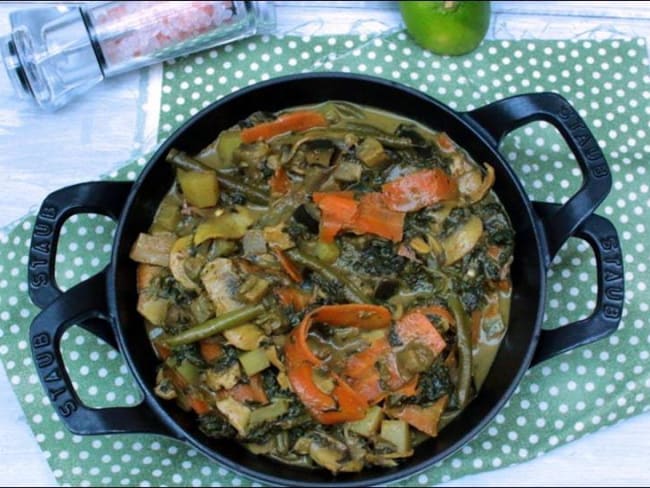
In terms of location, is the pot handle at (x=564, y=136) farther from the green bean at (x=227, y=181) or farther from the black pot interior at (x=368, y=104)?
the green bean at (x=227, y=181)

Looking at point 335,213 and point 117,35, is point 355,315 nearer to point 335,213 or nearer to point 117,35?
point 335,213

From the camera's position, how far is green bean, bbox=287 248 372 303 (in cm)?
223

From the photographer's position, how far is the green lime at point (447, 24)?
8.39 ft

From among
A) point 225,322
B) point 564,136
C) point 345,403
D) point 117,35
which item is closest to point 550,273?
point 564,136

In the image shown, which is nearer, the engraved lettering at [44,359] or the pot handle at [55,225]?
the engraved lettering at [44,359]

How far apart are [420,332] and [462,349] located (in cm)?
13

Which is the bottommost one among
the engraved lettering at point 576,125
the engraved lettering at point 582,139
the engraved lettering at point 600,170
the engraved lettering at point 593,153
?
the engraved lettering at point 600,170

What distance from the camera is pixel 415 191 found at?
89.9 inches

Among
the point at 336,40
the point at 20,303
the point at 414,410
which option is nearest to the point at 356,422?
the point at 414,410

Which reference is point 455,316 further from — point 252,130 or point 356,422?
point 252,130

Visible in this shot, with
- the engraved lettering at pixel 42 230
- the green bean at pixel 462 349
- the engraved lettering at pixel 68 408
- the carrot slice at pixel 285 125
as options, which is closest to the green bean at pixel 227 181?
the carrot slice at pixel 285 125

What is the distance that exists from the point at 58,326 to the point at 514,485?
4.44ft

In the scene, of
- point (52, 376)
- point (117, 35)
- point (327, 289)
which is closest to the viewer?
point (52, 376)

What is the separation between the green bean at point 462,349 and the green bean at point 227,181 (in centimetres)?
59
